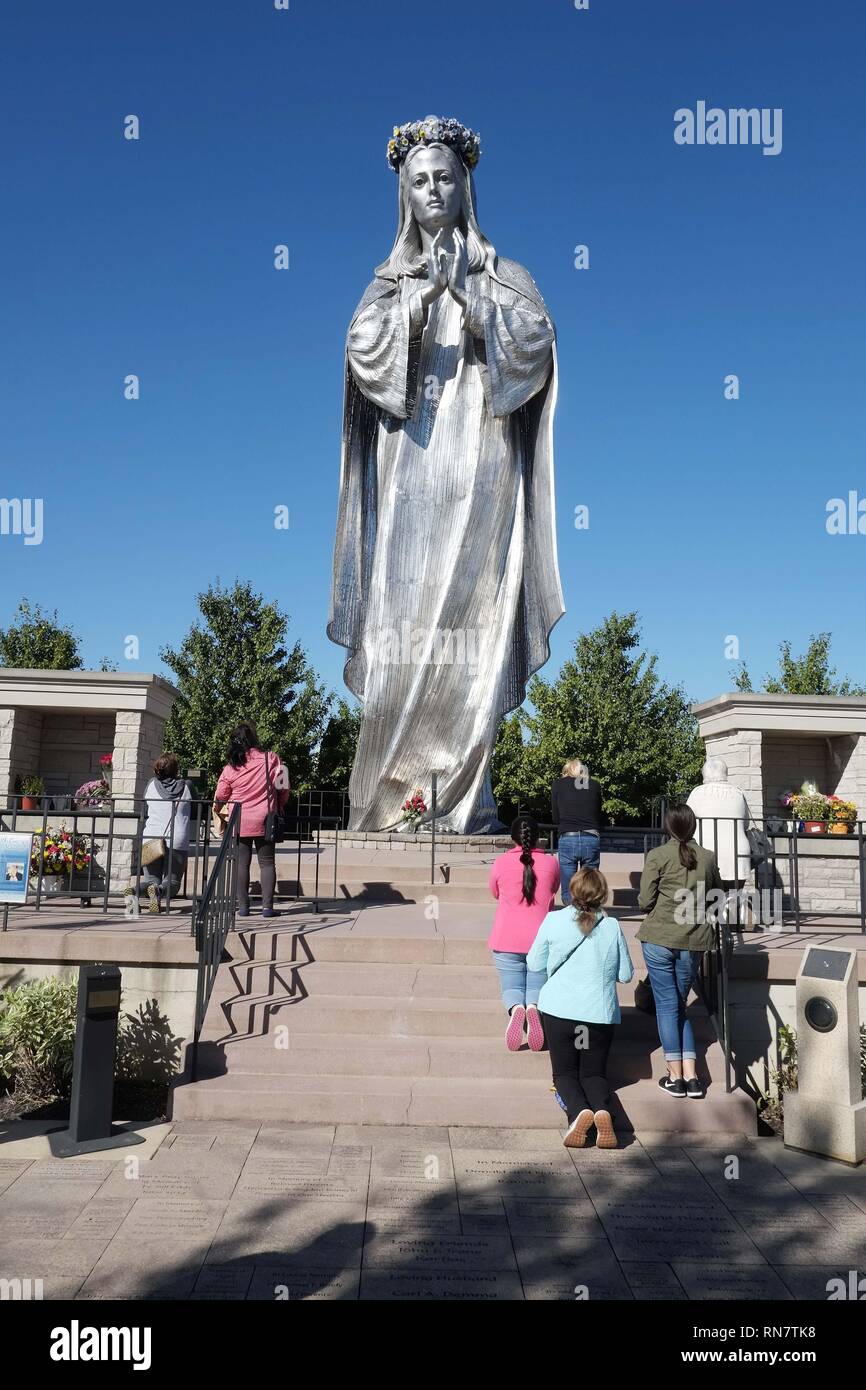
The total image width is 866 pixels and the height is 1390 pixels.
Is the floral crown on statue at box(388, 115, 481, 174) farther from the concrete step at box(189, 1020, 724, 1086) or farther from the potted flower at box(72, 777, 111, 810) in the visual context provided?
the concrete step at box(189, 1020, 724, 1086)

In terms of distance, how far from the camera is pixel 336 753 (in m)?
33.5

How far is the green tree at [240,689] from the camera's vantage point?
104 ft

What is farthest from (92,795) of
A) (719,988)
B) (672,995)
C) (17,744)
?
(672,995)

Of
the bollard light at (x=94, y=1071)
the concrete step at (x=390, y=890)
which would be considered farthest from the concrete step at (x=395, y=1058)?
the concrete step at (x=390, y=890)

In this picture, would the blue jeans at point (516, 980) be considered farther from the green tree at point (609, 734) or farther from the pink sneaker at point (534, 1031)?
the green tree at point (609, 734)

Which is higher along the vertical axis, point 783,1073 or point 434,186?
point 434,186

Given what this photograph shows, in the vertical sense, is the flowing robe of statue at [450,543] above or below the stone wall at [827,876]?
above

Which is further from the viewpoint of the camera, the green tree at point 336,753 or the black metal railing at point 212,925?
the green tree at point 336,753

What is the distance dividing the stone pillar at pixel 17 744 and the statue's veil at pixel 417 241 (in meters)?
8.81

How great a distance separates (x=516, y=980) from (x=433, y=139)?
11.5 metres

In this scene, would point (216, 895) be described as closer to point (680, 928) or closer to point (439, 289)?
point (680, 928)

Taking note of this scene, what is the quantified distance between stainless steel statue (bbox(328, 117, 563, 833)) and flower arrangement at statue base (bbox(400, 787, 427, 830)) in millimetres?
164

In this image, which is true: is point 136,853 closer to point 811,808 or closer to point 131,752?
point 131,752

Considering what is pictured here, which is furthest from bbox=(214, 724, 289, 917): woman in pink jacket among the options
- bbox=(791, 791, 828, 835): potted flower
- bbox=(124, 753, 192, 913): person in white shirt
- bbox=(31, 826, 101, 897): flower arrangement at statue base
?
bbox=(791, 791, 828, 835): potted flower
